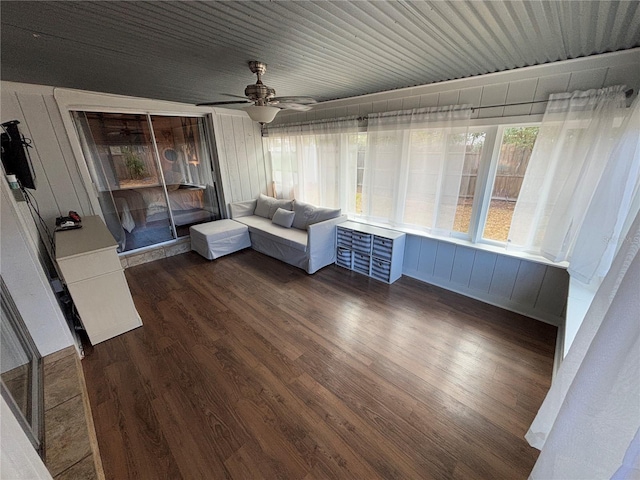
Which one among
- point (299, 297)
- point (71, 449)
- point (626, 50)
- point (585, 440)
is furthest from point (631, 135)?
point (71, 449)

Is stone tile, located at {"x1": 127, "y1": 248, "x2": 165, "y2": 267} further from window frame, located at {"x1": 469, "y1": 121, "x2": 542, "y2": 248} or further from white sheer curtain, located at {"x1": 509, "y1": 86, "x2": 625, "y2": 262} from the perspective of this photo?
white sheer curtain, located at {"x1": 509, "y1": 86, "x2": 625, "y2": 262}

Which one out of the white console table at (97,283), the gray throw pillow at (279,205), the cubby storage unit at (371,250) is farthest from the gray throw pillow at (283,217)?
the white console table at (97,283)

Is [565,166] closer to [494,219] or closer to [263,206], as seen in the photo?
[494,219]

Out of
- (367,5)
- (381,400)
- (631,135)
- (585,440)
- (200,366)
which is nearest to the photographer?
(585,440)

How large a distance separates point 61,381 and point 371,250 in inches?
117

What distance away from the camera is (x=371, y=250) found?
3.20 m

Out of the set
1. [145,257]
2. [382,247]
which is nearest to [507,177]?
[382,247]

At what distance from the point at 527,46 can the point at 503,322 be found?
225 centimetres

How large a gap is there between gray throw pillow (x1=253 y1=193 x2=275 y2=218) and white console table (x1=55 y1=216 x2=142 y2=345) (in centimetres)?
238

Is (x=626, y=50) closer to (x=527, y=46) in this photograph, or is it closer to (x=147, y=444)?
(x=527, y=46)

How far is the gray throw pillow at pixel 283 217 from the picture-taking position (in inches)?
153

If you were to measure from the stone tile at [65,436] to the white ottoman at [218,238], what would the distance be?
2361 mm

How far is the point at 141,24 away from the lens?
4.41 feet

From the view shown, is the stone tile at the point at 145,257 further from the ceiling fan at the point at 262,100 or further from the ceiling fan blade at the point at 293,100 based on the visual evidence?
the ceiling fan blade at the point at 293,100
